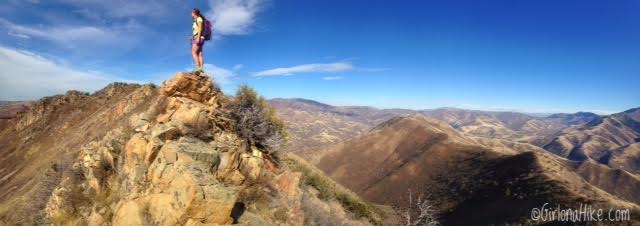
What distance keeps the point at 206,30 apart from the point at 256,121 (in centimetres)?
356

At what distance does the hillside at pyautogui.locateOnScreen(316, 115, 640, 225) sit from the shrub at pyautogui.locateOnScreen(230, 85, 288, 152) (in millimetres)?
31538

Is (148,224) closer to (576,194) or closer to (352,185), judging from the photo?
(576,194)

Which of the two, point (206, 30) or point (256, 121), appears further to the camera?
point (256, 121)

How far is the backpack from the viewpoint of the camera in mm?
11880

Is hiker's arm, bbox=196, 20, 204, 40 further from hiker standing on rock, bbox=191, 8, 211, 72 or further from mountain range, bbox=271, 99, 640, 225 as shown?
mountain range, bbox=271, 99, 640, 225

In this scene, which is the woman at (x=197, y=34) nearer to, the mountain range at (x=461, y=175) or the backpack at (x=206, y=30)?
the backpack at (x=206, y=30)

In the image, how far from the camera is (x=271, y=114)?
14.9 metres

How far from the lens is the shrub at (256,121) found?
12.8 m

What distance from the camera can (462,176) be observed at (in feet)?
209

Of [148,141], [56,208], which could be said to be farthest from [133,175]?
[56,208]

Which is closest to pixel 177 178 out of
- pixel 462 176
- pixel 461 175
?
pixel 462 176

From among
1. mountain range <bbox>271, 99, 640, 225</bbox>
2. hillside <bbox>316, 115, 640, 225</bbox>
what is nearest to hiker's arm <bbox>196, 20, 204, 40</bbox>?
mountain range <bbox>271, 99, 640, 225</bbox>

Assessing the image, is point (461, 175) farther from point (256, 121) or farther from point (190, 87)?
point (190, 87)

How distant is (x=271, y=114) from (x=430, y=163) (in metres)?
67.9
